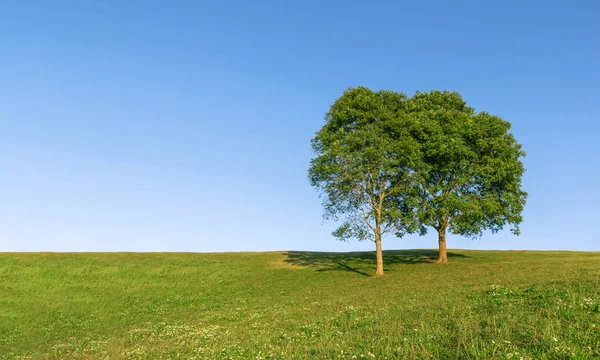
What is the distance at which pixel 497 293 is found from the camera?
24.8 m

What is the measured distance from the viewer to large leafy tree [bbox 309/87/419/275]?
48.0m

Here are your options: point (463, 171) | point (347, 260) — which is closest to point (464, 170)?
point (463, 171)

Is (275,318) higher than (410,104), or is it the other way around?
(410,104)

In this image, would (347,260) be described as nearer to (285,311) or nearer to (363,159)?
(363,159)

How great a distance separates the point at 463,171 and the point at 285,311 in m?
33.5

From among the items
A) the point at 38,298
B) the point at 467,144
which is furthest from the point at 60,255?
the point at 467,144

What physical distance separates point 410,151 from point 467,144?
9496 millimetres

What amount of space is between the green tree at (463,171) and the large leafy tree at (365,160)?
2498mm

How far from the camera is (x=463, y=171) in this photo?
5331cm

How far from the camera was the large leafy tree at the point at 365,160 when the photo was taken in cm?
4797

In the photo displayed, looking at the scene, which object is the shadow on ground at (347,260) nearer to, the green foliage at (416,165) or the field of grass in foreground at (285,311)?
the field of grass in foreground at (285,311)

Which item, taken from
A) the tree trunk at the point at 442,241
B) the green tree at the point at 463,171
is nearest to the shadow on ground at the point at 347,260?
the tree trunk at the point at 442,241

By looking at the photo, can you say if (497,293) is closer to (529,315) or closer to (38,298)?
(529,315)

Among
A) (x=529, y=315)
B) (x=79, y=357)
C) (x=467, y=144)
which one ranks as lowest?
(x=79, y=357)
